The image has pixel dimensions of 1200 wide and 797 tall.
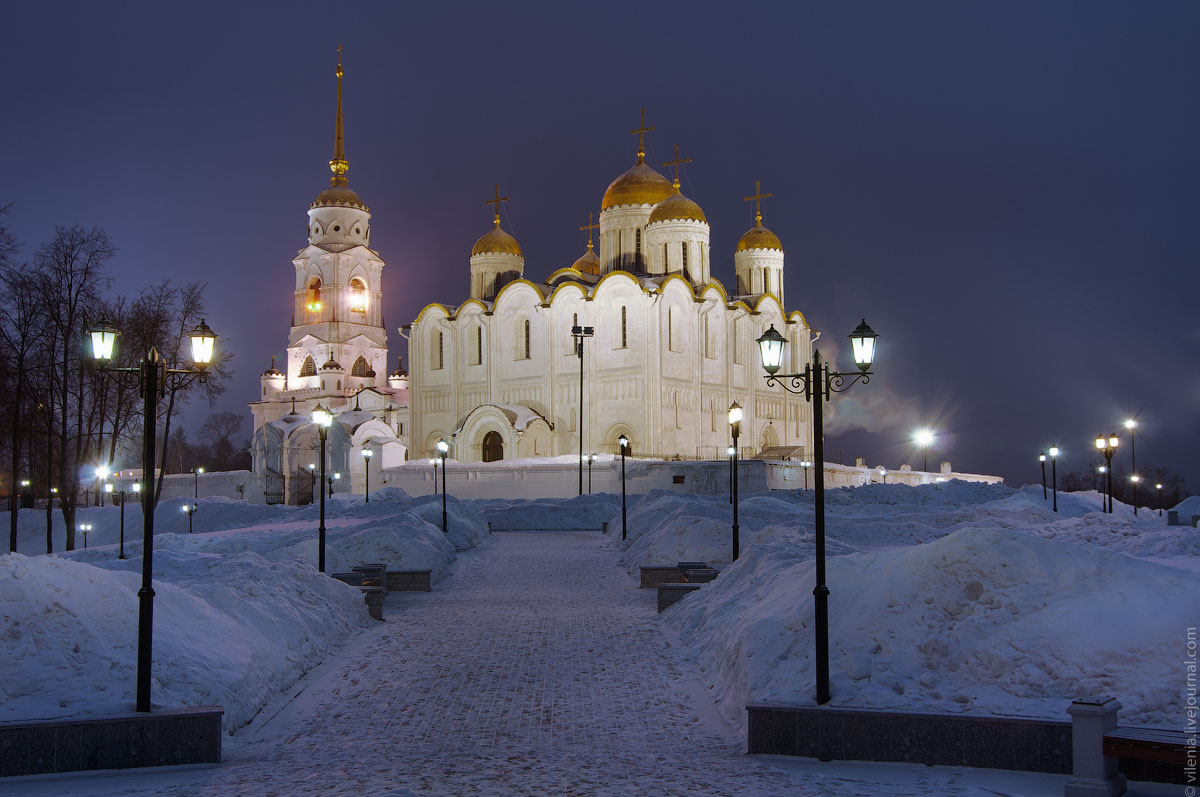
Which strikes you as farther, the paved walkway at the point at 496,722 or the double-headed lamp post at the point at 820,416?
the double-headed lamp post at the point at 820,416

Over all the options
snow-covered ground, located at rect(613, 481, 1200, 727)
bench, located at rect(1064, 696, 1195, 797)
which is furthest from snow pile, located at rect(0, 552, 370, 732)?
bench, located at rect(1064, 696, 1195, 797)

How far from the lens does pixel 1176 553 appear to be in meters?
19.5

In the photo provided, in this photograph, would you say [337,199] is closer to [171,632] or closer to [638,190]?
[638,190]

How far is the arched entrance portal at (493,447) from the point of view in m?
53.1

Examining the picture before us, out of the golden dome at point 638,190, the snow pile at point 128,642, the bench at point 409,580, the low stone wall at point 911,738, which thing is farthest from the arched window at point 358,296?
the low stone wall at point 911,738

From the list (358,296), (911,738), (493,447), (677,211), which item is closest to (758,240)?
(677,211)

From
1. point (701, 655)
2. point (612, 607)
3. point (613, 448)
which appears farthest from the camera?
point (613, 448)

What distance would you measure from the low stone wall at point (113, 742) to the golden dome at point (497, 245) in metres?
52.9

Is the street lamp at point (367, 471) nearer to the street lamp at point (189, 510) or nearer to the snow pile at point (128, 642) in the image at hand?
the street lamp at point (189, 510)

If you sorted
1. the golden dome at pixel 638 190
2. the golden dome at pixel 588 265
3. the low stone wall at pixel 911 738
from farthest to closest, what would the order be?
1. the golden dome at pixel 588 265
2. the golden dome at pixel 638 190
3. the low stone wall at pixel 911 738

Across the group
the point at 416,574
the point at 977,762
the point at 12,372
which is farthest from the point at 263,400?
the point at 977,762

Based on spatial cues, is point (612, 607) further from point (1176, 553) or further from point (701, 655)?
point (1176, 553)

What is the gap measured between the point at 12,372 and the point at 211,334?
57.4 feet

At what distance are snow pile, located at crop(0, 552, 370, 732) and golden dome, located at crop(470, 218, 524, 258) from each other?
159ft
